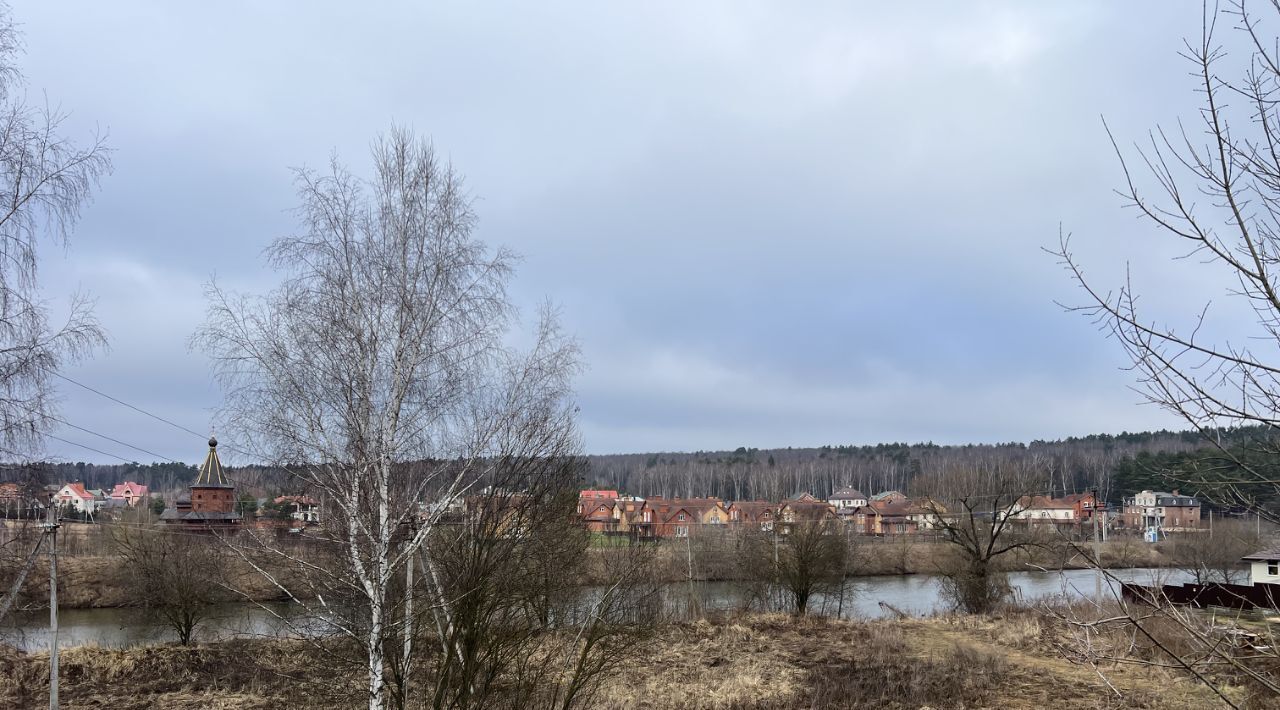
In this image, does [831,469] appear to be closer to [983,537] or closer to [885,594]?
[885,594]

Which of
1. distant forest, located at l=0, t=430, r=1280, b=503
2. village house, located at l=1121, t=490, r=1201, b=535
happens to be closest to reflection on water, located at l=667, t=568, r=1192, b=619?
village house, located at l=1121, t=490, r=1201, b=535

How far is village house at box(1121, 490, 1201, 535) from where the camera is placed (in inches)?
1869

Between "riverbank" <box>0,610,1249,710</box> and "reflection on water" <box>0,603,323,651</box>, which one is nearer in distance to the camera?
"riverbank" <box>0,610,1249,710</box>

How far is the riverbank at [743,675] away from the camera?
1275 cm

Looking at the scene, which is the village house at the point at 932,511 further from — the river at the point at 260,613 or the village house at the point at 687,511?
the village house at the point at 687,511

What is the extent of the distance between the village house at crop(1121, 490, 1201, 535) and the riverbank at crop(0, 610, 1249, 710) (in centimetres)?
3061

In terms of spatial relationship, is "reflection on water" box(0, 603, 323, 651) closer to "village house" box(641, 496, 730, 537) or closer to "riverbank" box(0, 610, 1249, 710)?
"riverbank" box(0, 610, 1249, 710)

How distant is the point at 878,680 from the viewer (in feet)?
47.3

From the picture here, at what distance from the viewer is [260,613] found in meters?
28.4

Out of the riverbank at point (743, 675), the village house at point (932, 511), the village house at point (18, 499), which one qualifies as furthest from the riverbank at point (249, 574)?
the village house at point (18, 499)

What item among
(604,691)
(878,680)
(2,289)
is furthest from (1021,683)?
(2,289)

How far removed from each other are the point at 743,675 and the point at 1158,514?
47.5 metres

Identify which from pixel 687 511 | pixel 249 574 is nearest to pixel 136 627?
pixel 249 574

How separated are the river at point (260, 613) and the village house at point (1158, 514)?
7.55m
